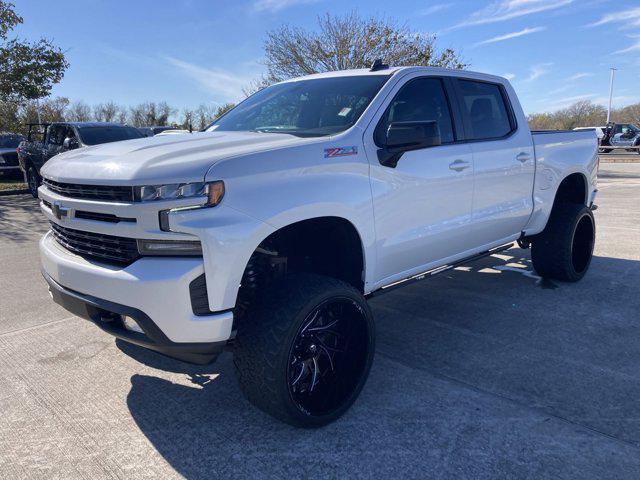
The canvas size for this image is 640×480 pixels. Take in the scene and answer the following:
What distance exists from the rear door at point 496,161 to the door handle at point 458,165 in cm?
16

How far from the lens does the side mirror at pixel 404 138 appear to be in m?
3.13

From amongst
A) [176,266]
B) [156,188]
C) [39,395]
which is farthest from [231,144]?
[39,395]

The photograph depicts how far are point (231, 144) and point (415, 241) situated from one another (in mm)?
1393

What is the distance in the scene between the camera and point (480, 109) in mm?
4480

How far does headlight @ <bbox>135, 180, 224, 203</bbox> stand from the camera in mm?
2404

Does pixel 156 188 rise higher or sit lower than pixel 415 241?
higher

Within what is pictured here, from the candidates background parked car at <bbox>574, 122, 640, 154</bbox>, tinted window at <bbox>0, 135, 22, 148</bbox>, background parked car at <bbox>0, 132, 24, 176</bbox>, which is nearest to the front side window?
background parked car at <bbox>0, 132, 24, 176</bbox>

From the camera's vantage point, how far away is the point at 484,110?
453cm

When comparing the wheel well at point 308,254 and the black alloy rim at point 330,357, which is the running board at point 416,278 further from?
the black alloy rim at point 330,357

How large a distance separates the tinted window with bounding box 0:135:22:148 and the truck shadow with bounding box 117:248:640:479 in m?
16.9

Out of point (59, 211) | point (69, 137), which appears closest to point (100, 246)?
point (59, 211)

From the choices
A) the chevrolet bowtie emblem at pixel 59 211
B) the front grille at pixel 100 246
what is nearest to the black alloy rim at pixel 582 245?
the front grille at pixel 100 246

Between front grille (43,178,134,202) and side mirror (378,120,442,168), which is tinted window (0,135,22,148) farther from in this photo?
side mirror (378,120,442,168)

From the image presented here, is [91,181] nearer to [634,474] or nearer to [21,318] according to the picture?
[21,318]
